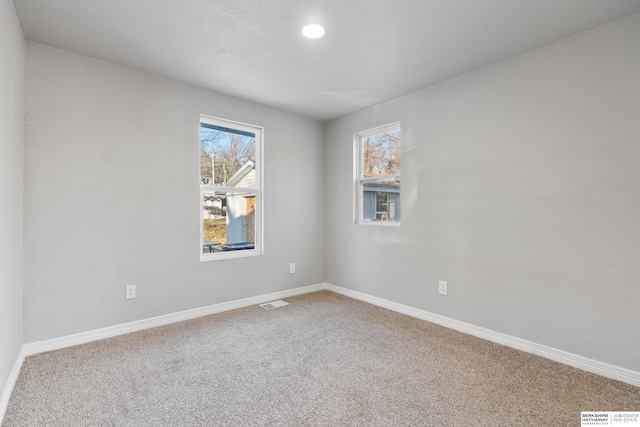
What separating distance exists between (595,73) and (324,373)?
9.01 feet

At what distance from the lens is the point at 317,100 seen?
3.59 metres

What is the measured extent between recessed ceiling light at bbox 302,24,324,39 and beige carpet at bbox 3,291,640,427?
2354mm

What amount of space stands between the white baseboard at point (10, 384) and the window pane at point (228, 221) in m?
1.56

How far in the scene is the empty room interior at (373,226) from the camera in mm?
1938

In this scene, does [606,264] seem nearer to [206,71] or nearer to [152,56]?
[206,71]

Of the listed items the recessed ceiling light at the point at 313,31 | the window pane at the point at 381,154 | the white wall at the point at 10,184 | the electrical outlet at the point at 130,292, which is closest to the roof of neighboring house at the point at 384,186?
the window pane at the point at 381,154

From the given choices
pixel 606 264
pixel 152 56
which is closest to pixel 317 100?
pixel 152 56

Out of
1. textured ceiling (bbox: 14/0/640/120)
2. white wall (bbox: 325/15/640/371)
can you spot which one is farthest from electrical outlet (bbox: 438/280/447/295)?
textured ceiling (bbox: 14/0/640/120)

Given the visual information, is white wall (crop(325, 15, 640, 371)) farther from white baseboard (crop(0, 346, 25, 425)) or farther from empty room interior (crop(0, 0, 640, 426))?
white baseboard (crop(0, 346, 25, 425))

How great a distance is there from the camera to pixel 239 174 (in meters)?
3.69

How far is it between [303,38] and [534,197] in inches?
83.7

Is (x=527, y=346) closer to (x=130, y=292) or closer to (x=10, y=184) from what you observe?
(x=130, y=292)

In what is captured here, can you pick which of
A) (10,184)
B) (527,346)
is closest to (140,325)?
(10,184)

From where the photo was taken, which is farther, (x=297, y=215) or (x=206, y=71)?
(x=297, y=215)
